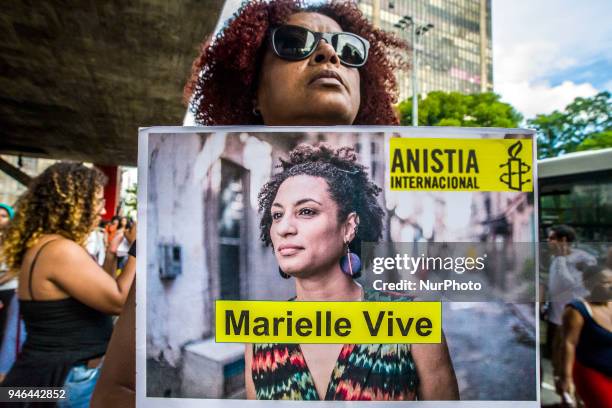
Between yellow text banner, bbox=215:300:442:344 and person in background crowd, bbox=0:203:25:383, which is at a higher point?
yellow text banner, bbox=215:300:442:344

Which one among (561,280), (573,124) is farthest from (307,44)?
(573,124)

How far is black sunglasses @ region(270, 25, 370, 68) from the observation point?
1020mm

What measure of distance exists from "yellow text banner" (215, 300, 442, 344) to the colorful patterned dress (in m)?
0.02

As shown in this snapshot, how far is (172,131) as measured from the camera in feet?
2.57

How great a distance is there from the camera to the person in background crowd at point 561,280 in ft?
5.00

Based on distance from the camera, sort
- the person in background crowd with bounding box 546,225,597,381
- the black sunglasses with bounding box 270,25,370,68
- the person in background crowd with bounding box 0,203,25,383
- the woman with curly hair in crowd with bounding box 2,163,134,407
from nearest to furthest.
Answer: the black sunglasses with bounding box 270,25,370,68 < the person in background crowd with bounding box 546,225,597,381 < the woman with curly hair in crowd with bounding box 2,163,134,407 < the person in background crowd with bounding box 0,203,25,383

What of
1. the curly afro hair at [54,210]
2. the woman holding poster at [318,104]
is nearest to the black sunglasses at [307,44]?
the woman holding poster at [318,104]

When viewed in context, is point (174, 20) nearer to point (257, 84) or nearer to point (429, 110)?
point (257, 84)

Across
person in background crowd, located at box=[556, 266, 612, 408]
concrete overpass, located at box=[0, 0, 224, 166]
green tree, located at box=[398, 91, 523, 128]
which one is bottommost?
person in background crowd, located at box=[556, 266, 612, 408]

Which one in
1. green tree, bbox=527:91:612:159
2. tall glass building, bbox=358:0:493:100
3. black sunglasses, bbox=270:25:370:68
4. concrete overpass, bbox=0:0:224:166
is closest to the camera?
black sunglasses, bbox=270:25:370:68

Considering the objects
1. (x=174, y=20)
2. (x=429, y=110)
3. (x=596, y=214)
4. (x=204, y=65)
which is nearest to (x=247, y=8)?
(x=204, y=65)

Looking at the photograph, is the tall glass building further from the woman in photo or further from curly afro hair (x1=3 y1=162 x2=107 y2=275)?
the woman in photo

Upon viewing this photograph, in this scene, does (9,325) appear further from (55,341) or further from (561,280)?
(561,280)

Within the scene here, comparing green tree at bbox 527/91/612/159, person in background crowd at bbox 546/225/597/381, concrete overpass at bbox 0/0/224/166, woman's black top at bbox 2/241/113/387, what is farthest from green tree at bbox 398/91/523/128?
woman's black top at bbox 2/241/113/387
